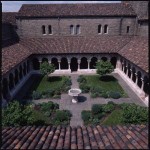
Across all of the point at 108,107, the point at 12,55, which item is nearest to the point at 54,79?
the point at 12,55

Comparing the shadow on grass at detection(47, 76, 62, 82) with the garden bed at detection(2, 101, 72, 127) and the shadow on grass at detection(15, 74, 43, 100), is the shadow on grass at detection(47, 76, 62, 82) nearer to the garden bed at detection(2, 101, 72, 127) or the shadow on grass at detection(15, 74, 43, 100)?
the shadow on grass at detection(15, 74, 43, 100)

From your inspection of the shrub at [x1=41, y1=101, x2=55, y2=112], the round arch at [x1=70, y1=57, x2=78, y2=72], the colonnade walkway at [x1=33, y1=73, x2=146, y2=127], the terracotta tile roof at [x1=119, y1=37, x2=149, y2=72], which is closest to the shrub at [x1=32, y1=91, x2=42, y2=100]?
the colonnade walkway at [x1=33, y1=73, x2=146, y2=127]

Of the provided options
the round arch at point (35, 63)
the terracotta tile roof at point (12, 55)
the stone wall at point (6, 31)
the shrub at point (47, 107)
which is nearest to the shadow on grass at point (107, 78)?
the round arch at point (35, 63)

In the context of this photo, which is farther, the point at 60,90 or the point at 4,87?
the point at 60,90

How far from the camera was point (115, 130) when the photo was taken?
9.40 m

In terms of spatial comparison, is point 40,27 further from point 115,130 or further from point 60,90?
point 115,130

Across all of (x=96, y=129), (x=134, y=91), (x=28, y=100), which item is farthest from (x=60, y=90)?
(x=96, y=129)

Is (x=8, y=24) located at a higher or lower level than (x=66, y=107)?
higher

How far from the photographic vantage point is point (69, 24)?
1483 inches

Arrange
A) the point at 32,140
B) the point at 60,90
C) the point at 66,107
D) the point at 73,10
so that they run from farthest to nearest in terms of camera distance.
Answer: the point at 73,10 → the point at 60,90 → the point at 66,107 → the point at 32,140

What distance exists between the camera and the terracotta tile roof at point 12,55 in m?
24.8

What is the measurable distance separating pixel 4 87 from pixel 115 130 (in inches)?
714

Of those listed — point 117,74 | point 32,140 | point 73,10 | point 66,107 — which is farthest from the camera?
point 73,10

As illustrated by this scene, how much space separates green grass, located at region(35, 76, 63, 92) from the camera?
94.4ft
